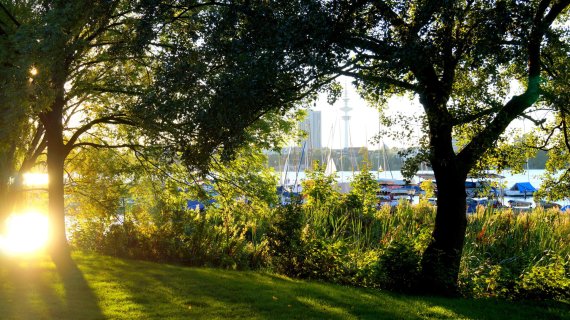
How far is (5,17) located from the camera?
12.5m

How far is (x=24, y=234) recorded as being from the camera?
17984 mm

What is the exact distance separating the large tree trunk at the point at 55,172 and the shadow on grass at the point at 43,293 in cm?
153

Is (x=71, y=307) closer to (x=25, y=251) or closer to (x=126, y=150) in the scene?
(x=25, y=251)

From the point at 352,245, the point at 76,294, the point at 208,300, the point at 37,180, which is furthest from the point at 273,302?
the point at 37,180

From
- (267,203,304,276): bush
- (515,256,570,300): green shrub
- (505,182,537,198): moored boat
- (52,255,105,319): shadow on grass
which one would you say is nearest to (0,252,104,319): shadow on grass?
(52,255,105,319): shadow on grass

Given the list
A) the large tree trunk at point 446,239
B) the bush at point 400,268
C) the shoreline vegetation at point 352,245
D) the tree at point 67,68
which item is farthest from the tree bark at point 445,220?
the tree at point 67,68

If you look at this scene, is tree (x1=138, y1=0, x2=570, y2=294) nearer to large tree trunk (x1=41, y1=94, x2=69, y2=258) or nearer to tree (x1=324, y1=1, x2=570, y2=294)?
tree (x1=324, y1=1, x2=570, y2=294)

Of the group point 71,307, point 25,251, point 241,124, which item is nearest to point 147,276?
point 71,307

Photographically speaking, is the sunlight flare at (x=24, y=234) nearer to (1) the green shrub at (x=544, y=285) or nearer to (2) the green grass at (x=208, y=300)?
(2) the green grass at (x=208, y=300)

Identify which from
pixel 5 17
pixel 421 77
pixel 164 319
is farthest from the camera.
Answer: pixel 5 17

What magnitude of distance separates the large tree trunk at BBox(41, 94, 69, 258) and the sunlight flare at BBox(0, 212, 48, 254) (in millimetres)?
1487

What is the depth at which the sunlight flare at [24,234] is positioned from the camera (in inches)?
618

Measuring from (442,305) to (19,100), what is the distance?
771cm

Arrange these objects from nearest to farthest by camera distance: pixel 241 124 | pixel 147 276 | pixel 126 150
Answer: pixel 241 124, pixel 147 276, pixel 126 150
